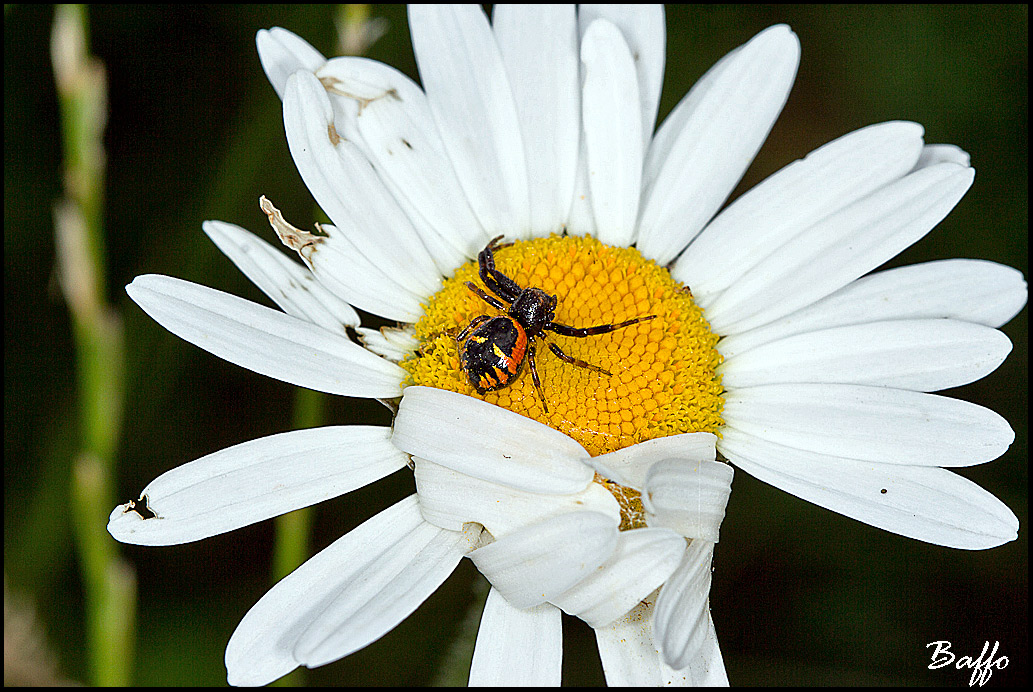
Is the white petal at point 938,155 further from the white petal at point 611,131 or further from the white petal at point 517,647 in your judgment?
the white petal at point 517,647

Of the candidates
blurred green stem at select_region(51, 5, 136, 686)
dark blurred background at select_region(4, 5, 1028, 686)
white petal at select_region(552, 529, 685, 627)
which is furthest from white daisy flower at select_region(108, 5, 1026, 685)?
dark blurred background at select_region(4, 5, 1028, 686)

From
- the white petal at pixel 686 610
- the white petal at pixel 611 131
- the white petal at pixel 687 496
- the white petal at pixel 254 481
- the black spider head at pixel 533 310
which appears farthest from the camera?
the white petal at pixel 611 131

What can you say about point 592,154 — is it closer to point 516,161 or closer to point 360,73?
point 516,161

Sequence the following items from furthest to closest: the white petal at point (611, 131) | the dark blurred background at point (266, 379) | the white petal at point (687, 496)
Result: the dark blurred background at point (266, 379) → the white petal at point (611, 131) → the white petal at point (687, 496)

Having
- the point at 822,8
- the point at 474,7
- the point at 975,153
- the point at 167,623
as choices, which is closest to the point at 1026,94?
the point at 975,153

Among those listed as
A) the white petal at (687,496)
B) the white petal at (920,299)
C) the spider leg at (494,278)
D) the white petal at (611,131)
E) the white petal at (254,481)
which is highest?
the white petal at (611,131)

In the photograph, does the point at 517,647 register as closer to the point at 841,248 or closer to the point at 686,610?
the point at 686,610

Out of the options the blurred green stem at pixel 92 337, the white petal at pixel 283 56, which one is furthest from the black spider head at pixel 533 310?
the blurred green stem at pixel 92 337

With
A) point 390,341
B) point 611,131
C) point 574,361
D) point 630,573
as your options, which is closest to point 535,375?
point 574,361
